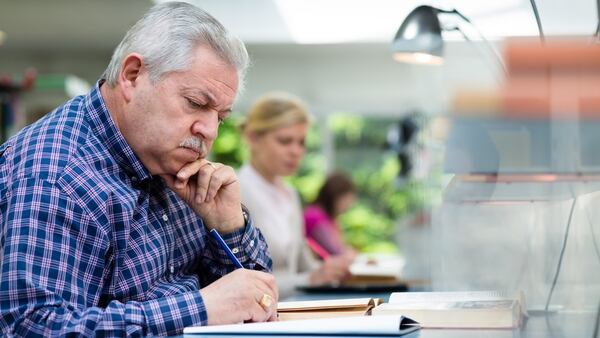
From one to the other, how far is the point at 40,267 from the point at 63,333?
0.33ft

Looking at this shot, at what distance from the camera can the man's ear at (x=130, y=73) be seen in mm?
1456

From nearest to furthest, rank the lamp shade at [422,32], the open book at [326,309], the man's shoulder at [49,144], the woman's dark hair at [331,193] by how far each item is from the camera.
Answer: the man's shoulder at [49,144] → the open book at [326,309] → the lamp shade at [422,32] → the woman's dark hair at [331,193]

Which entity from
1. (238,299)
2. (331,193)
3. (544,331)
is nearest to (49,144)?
(238,299)

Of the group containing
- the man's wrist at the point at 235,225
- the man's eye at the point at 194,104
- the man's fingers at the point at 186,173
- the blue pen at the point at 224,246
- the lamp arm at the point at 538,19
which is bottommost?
the blue pen at the point at 224,246

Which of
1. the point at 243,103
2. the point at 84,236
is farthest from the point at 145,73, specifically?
the point at 243,103

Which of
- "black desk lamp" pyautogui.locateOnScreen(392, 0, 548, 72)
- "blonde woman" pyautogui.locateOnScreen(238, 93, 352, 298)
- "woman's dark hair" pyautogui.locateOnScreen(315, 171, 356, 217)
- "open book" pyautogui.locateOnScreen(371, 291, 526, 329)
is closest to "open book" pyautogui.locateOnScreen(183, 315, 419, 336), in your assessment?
"open book" pyautogui.locateOnScreen(371, 291, 526, 329)

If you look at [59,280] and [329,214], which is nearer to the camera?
[59,280]

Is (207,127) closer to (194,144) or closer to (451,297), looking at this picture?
(194,144)

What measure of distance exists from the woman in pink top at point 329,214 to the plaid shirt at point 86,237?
3.59 metres

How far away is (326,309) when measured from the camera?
4.85 ft

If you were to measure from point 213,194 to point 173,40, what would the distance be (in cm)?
29

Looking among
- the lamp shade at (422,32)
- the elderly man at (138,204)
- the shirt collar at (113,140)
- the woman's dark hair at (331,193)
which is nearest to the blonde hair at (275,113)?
the lamp shade at (422,32)

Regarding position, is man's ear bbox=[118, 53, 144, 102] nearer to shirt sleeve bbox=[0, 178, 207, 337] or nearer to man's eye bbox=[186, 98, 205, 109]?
man's eye bbox=[186, 98, 205, 109]

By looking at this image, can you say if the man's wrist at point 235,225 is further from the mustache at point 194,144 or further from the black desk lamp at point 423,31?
the black desk lamp at point 423,31
